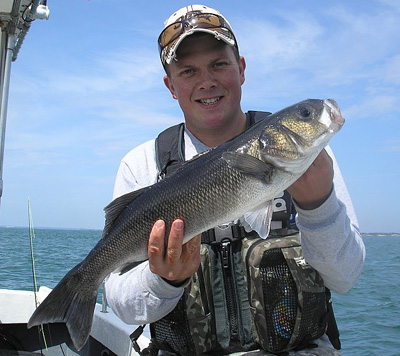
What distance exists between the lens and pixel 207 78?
11.6 feet

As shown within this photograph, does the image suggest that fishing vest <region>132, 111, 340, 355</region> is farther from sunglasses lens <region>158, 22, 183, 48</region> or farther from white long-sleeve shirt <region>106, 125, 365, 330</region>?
sunglasses lens <region>158, 22, 183, 48</region>

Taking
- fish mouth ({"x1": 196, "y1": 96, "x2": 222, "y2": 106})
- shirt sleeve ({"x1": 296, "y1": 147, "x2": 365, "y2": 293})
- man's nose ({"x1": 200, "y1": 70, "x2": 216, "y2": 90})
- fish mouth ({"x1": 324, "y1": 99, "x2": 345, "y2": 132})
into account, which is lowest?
shirt sleeve ({"x1": 296, "y1": 147, "x2": 365, "y2": 293})

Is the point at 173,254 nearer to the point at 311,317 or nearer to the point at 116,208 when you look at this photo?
the point at 116,208

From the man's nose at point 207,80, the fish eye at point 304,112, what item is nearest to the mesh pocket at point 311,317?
the fish eye at point 304,112

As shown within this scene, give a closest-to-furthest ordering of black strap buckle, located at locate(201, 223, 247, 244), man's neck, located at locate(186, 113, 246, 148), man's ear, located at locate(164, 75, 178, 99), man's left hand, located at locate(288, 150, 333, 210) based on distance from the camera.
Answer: man's left hand, located at locate(288, 150, 333, 210) < black strap buckle, located at locate(201, 223, 247, 244) < man's neck, located at locate(186, 113, 246, 148) < man's ear, located at locate(164, 75, 178, 99)

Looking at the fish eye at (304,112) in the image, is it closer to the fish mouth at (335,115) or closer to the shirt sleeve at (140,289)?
the fish mouth at (335,115)

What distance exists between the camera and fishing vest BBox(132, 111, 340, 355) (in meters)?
3.17

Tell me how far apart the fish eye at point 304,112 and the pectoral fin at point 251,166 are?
1.32 feet

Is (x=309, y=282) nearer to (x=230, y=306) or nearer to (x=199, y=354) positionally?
(x=230, y=306)

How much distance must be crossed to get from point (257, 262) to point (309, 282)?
1.34ft

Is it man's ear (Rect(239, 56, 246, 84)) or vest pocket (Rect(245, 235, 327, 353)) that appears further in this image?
man's ear (Rect(239, 56, 246, 84))

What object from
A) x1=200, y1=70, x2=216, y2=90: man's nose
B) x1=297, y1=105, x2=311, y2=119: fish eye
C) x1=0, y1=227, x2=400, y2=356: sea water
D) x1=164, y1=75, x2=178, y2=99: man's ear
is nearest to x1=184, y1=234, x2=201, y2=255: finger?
x1=297, y1=105, x2=311, y2=119: fish eye

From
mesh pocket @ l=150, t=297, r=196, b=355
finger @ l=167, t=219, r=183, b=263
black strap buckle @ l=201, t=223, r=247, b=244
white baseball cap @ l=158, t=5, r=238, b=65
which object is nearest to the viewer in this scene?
finger @ l=167, t=219, r=183, b=263

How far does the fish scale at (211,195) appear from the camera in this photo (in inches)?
105
